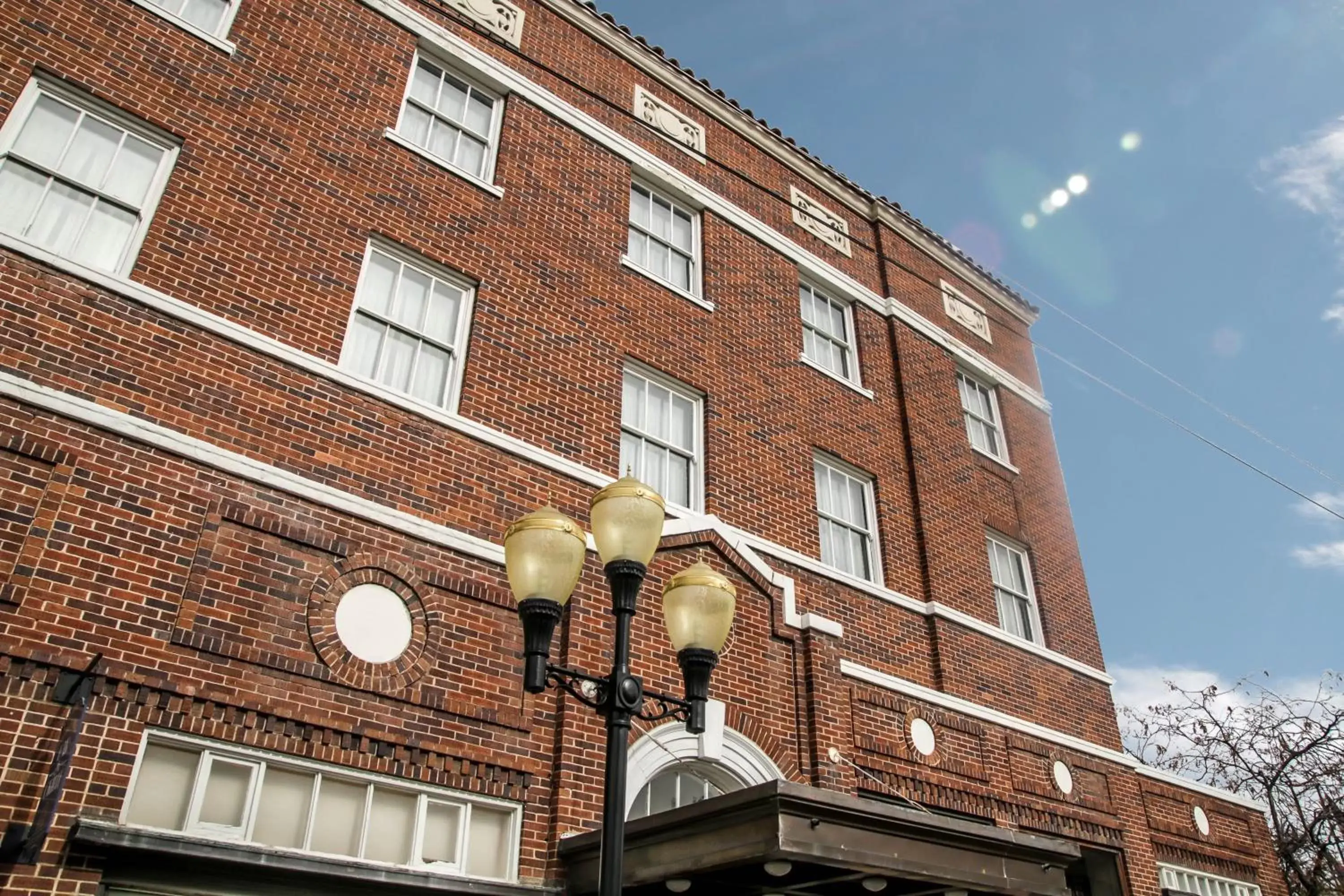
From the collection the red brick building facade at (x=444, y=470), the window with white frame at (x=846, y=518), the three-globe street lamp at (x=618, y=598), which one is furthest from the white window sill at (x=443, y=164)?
the three-globe street lamp at (x=618, y=598)

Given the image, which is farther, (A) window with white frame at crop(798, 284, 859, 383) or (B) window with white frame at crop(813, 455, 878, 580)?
(A) window with white frame at crop(798, 284, 859, 383)

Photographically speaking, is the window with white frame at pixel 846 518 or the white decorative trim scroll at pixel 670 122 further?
the white decorative trim scroll at pixel 670 122

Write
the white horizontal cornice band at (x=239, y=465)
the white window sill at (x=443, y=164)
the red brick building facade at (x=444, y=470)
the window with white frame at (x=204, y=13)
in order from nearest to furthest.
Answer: the red brick building facade at (x=444, y=470) → the white horizontal cornice band at (x=239, y=465) → the window with white frame at (x=204, y=13) → the white window sill at (x=443, y=164)

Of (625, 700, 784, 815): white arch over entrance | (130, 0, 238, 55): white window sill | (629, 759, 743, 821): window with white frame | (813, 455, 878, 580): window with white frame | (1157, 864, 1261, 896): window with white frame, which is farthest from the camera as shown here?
(1157, 864, 1261, 896): window with white frame

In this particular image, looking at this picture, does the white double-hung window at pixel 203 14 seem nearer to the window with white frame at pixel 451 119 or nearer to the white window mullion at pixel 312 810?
the window with white frame at pixel 451 119

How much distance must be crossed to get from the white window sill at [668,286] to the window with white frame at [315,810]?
6.89m

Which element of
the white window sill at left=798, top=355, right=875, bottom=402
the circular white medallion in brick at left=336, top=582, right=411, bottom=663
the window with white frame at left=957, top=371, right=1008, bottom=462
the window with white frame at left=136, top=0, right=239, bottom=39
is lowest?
the circular white medallion in brick at left=336, top=582, right=411, bottom=663

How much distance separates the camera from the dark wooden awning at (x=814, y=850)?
657 cm

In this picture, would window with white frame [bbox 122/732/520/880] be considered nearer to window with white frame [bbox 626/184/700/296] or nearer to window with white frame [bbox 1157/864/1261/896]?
window with white frame [bbox 626/184/700/296]

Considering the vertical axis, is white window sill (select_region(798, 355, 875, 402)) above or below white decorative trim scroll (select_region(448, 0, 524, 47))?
below

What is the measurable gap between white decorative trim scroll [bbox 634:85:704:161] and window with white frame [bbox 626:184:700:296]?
1.00 m

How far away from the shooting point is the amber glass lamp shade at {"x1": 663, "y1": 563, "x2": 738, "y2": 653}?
5848 millimetres

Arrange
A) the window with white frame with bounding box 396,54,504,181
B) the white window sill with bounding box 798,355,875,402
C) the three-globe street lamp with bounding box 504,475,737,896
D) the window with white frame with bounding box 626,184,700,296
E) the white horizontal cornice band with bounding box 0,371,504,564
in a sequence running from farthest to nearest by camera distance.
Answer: the white window sill with bounding box 798,355,875,402
the window with white frame with bounding box 626,184,700,296
the window with white frame with bounding box 396,54,504,181
the white horizontal cornice band with bounding box 0,371,504,564
the three-globe street lamp with bounding box 504,475,737,896

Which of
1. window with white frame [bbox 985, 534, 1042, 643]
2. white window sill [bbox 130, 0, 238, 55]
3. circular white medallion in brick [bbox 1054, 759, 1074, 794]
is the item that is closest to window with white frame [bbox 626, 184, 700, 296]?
white window sill [bbox 130, 0, 238, 55]
